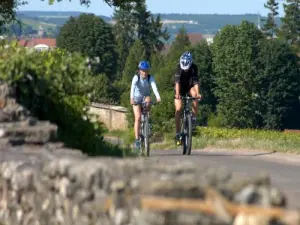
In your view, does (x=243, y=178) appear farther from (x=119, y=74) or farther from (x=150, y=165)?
(x=119, y=74)

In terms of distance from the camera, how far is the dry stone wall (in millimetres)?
4676

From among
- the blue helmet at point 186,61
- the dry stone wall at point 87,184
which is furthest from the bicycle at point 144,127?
the dry stone wall at point 87,184

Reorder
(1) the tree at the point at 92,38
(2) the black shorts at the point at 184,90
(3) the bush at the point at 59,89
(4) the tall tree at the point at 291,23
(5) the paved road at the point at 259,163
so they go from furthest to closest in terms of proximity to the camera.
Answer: (4) the tall tree at the point at 291,23, (1) the tree at the point at 92,38, (2) the black shorts at the point at 184,90, (5) the paved road at the point at 259,163, (3) the bush at the point at 59,89

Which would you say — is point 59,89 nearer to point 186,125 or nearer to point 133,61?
point 186,125

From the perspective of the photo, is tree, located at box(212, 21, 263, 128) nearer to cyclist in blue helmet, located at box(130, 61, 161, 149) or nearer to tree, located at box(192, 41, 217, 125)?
tree, located at box(192, 41, 217, 125)

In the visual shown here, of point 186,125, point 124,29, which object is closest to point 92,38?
point 124,29

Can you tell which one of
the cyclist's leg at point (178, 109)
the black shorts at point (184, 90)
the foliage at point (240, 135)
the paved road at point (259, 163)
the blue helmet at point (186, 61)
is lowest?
the foliage at point (240, 135)

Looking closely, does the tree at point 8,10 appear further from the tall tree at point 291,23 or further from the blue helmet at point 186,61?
the tall tree at point 291,23

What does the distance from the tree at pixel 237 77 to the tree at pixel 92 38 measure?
1181 cm

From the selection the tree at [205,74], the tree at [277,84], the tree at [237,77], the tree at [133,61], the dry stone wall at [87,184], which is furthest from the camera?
the tree at [133,61]

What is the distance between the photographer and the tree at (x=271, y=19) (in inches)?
5620

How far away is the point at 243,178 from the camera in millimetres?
4773

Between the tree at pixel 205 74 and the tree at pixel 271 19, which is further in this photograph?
the tree at pixel 271 19

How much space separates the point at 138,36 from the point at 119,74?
2260 cm
